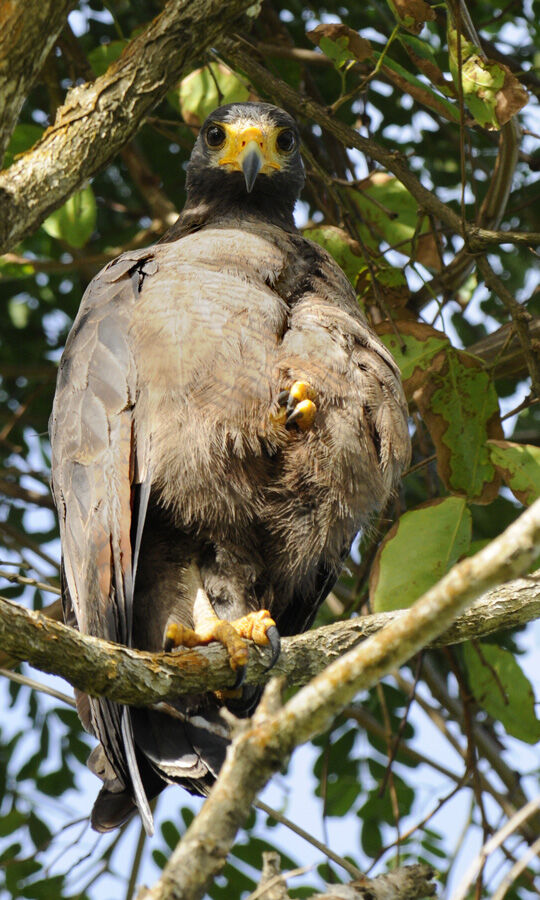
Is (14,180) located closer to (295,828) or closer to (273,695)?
(273,695)

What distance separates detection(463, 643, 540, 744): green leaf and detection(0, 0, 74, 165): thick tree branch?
8.18ft

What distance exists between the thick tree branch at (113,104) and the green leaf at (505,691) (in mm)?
2226

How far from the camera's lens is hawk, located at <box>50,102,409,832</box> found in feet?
9.82

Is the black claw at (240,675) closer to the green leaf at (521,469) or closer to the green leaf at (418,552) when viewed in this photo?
the green leaf at (418,552)

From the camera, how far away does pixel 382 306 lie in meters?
3.79

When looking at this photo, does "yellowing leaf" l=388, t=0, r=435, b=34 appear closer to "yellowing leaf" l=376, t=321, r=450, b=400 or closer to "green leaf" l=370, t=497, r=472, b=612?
"yellowing leaf" l=376, t=321, r=450, b=400

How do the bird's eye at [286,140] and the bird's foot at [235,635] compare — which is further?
the bird's eye at [286,140]

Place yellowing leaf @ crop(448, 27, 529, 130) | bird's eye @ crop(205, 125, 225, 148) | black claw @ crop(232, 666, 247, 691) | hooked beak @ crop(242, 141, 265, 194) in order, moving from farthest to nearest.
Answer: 1. bird's eye @ crop(205, 125, 225, 148)
2. hooked beak @ crop(242, 141, 265, 194)
3. yellowing leaf @ crop(448, 27, 529, 130)
4. black claw @ crop(232, 666, 247, 691)

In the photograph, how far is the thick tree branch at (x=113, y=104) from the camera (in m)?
2.85

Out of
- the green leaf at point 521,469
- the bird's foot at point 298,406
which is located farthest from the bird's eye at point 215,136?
the green leaf at point 521,469

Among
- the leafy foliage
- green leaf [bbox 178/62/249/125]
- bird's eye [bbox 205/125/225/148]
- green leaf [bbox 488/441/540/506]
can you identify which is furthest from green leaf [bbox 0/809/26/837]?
green leaf [bbox 178/62/249/125]

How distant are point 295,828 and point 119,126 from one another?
6.83 ft

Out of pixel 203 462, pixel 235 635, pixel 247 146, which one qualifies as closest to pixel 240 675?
pixel 235 635

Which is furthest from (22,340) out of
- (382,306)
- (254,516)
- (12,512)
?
(254,516)
